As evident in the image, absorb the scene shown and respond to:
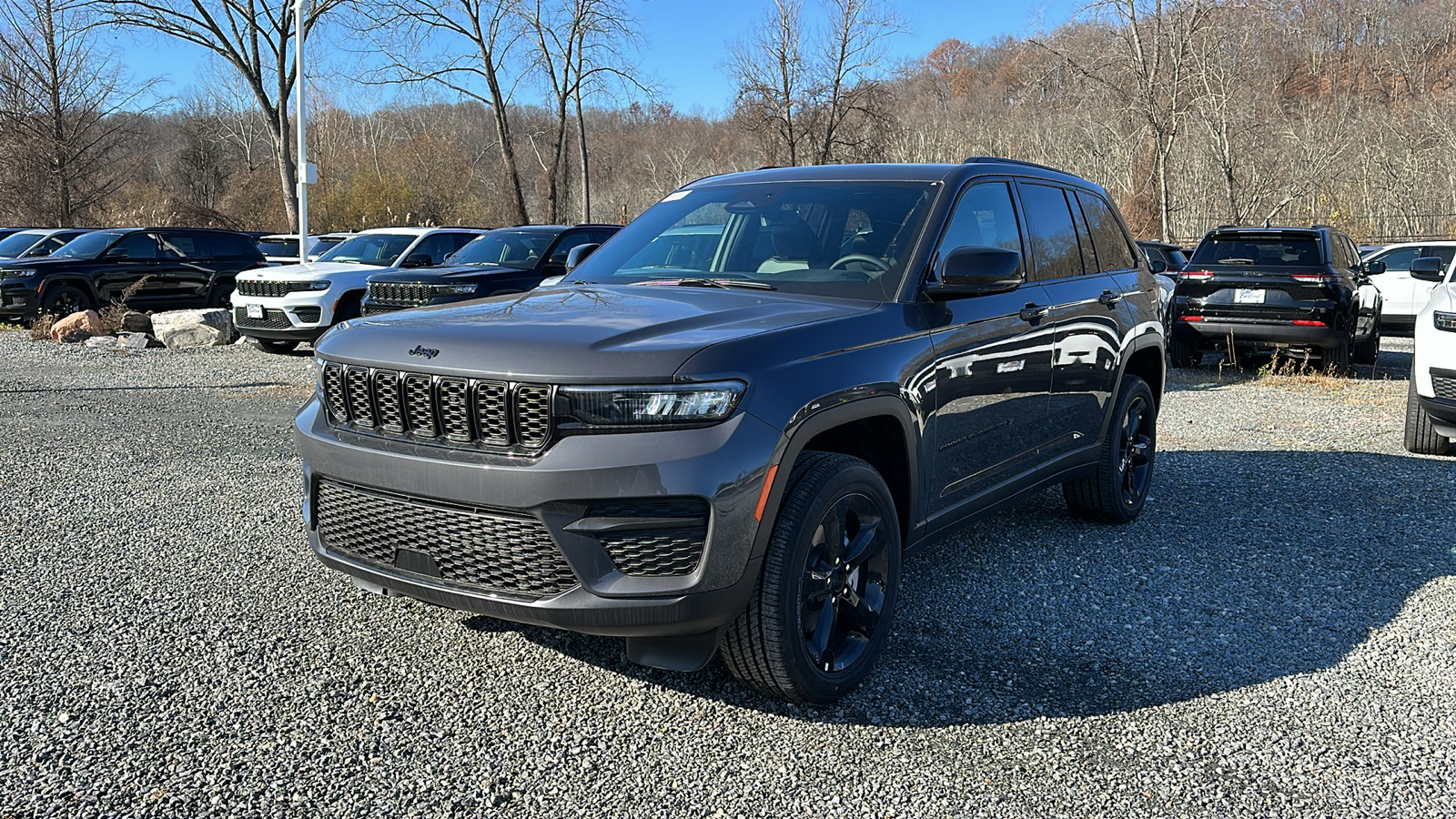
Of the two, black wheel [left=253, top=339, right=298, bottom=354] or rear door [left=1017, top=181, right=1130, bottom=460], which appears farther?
black wheel [left=253, top=339, right=298, bottom=354]

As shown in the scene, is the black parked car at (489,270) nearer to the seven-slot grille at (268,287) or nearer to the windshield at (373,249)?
the seven-slot grille at (268,287)

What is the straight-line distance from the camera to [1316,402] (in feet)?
34.8

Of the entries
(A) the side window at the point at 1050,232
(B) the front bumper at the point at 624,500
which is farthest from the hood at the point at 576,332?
(A) the side window at the point at 1050,232

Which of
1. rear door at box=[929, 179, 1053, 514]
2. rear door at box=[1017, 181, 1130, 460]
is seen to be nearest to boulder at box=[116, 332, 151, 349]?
rear door at box=[1017, 181, 1130, 460]

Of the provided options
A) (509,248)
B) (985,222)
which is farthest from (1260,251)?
(985,222)

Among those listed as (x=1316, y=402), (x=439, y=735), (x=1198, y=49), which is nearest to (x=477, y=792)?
(x=439, y=735)

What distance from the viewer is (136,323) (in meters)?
16.7

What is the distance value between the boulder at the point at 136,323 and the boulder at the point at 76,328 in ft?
1.10

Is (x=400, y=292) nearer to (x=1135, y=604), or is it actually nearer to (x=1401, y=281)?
(x=1135, y=604)

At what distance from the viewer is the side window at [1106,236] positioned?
5738 millimetres

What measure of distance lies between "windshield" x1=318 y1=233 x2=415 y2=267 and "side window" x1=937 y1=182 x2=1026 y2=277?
11.2m

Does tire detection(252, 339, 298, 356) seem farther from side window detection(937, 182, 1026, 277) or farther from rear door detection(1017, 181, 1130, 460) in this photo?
side window detection(937, 182, 1026, 277)

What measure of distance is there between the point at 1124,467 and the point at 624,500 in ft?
12.2

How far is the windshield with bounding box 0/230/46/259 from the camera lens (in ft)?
69.2
